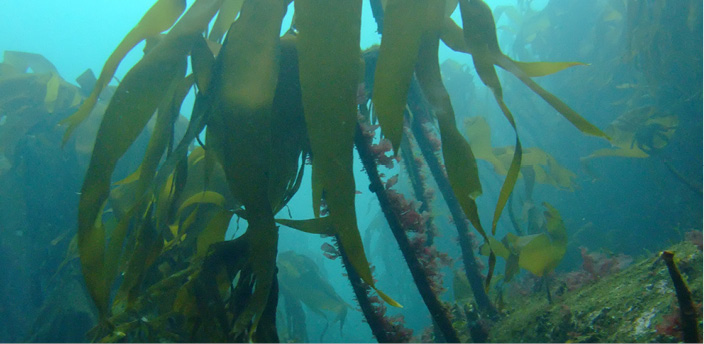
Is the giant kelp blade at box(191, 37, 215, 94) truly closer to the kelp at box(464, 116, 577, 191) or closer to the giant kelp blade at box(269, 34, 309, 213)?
the giant kelp blade at box(269, 34, 309, 213)

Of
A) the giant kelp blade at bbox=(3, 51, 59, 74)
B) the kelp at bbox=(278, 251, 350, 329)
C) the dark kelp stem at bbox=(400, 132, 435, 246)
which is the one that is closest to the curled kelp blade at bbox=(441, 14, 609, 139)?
the dark kelp stem at bbox=(400, 132, 435, 246)

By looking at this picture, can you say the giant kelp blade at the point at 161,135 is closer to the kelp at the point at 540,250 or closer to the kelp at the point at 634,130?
the kelp at the point at 540,250

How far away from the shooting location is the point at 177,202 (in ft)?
3.37

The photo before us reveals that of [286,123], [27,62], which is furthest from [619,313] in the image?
[27,62]

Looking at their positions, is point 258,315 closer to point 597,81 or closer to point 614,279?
point 614,279

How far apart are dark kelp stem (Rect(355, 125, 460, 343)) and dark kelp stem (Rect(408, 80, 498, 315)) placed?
1.83 ft

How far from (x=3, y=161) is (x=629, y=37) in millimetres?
7159

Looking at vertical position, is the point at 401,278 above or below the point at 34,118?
below

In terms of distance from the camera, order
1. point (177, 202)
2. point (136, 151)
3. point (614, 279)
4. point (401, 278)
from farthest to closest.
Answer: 1. point (401, 278)
2. point (136, 151)
3. point (614, 279)
4. point (177, 202)

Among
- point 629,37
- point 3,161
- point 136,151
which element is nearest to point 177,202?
point 136,151

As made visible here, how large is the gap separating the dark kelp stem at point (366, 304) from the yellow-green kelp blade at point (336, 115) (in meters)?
0.47

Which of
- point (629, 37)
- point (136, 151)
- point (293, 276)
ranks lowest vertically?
point (293, 276)

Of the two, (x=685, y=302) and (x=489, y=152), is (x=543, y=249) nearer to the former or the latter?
(x=685, y=302)

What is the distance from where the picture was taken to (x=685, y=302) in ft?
2.34
